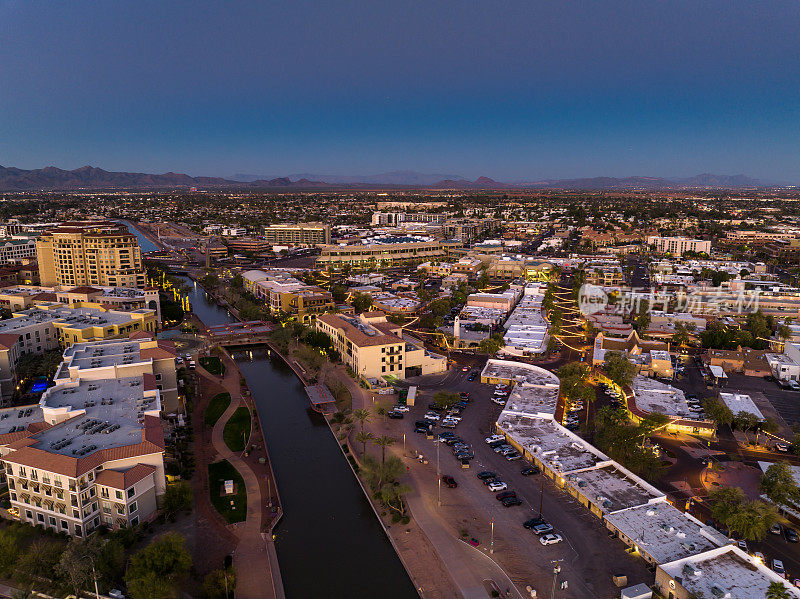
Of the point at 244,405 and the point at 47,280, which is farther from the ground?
the point at 47,280

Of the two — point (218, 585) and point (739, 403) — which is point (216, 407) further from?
point (739, 403)

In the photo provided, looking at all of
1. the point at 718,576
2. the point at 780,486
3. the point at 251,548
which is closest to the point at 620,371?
the point at 780,486

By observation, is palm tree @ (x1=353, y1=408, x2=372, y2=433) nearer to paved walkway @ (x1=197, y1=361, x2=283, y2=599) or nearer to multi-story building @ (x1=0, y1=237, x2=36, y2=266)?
paved walkway @ (x1=197, y1=361, x2=283, y2=599)

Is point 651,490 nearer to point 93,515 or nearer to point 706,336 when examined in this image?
point 93,515

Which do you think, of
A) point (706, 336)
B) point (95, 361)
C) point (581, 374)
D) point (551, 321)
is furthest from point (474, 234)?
point (95, 361)

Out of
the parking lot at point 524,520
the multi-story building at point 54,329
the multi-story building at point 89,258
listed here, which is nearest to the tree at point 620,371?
the parking lot at point 524,520

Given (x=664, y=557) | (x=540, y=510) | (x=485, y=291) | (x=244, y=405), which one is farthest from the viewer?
(x=485, y=291)

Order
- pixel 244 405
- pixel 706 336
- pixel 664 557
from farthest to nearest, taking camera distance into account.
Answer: pixel 706 336 → pixel 244 405 → pixel 664 557

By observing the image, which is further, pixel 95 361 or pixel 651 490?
pixel 95 361
